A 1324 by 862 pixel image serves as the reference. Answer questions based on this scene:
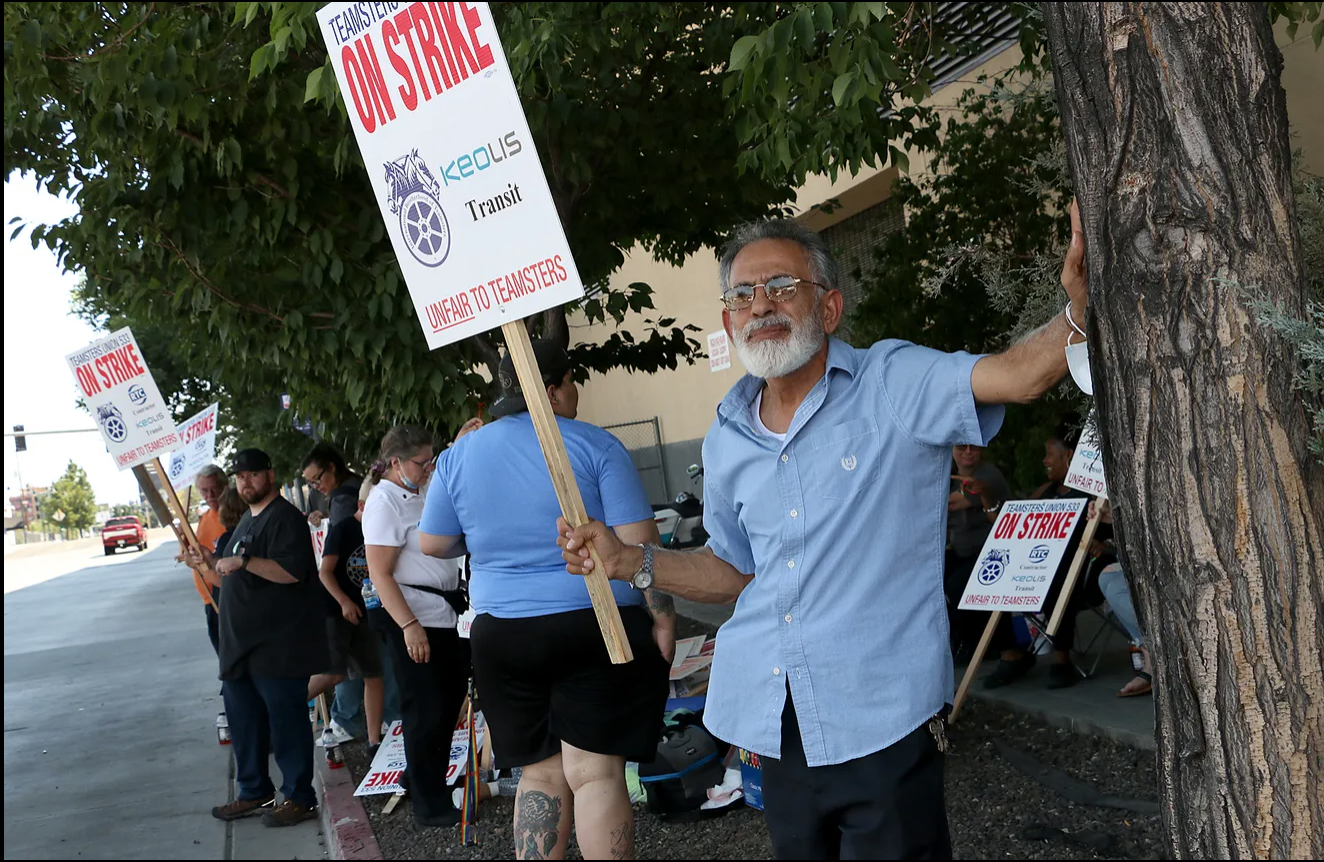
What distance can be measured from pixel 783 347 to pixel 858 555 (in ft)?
1.62

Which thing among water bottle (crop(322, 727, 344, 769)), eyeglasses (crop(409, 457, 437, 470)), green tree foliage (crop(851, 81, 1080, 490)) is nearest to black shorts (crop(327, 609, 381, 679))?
water bottle (crop(322, 727, 344, 769))

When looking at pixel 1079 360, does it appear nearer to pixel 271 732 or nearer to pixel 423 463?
pixel 423 463

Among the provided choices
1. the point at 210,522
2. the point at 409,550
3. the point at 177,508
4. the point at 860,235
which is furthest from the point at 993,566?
the point at 860,235

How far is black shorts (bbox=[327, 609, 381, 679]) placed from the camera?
7.51 metres

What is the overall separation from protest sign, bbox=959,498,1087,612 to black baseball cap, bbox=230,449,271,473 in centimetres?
374

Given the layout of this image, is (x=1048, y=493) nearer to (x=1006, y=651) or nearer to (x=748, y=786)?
(x=1006, y=651)

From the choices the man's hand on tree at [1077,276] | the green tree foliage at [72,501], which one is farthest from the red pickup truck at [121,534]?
the green tree foliage at [72,501]

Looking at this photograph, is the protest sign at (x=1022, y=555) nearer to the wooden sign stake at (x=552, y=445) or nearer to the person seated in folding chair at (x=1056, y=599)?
the person seated in folding chair at (x=1056, y=599)

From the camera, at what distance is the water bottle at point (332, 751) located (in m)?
7.82

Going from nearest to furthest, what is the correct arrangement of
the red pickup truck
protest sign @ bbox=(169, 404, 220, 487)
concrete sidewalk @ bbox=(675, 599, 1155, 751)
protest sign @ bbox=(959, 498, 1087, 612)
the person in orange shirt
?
concrete sidewalk @ bbox=(675, 599, 1155, 751)
protest sign @ bbox=(959, 498, 1087, 612)
the person in orange shirt
protest sign @ bbox=(169, 404, 220, 487)
the red pickup truck

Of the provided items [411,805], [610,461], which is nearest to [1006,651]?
[411,805]

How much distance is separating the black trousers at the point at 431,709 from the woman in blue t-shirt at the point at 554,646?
1.85m

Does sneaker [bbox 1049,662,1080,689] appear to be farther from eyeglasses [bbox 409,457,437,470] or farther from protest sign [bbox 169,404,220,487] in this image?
protest sign [bbox 169,404,220,487]

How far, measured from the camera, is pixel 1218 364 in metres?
2.19
